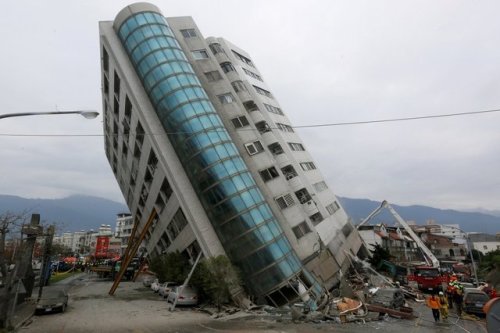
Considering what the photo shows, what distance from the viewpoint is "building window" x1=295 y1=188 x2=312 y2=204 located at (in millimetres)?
37969

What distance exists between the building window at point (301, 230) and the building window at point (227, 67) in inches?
854

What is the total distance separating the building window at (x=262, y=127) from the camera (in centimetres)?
4069

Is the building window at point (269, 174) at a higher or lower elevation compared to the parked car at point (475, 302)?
higher

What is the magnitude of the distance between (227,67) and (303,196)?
19.0 meters

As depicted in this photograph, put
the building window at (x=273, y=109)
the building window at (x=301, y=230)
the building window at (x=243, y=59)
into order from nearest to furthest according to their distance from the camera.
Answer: the building window at (x=301, y=230) → the building window at (x=273, y=109) → the building window at (x=243, y=59)

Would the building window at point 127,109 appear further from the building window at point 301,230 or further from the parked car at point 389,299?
the parked car at point 389,299

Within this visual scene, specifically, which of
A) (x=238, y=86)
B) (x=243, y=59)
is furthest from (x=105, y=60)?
(x=243, y=59)

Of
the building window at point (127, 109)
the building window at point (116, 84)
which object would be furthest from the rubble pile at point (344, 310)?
the building window at point (116, 84)

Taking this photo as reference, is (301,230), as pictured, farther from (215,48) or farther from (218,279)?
(215,48)

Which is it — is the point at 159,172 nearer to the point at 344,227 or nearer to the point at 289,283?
the point at 289,283

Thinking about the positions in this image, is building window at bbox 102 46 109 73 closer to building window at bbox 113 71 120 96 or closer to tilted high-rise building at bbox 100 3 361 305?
tilted high-rise building at bbox 100 3 361 305

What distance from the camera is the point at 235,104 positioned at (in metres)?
38.4

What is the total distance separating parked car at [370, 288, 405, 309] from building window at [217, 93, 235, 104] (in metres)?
24.3

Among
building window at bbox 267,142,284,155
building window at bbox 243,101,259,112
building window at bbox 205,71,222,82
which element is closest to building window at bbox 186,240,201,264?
building window at bbox 267,142,284,155
